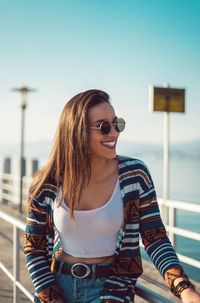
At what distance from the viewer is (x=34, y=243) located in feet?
5.67

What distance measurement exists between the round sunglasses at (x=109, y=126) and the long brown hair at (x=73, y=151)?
48mm

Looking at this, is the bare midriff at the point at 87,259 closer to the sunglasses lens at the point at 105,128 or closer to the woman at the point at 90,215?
the woman at the point at 90,215

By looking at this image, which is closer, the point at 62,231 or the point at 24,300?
the point at 62,231

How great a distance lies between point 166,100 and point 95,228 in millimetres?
5352

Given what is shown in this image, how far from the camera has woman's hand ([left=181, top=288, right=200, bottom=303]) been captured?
1.29 meters

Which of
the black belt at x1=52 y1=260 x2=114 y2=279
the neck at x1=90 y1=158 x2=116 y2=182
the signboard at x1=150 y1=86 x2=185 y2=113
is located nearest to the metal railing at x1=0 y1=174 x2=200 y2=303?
the black belt at x1=52 y1=260 x2=114 y2=279

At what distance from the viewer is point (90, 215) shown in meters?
1.60

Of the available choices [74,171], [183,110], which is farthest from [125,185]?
[183,110]

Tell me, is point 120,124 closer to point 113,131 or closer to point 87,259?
point 113,131

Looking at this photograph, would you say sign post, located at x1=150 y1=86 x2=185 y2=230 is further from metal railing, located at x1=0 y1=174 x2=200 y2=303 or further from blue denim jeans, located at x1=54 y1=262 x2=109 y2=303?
blue denim jeans, located at x1=54 y1=262 x2=109 y2=303

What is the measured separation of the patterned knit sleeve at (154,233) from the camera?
4.81ft

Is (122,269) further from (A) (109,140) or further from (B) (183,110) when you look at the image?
(B) (183,110)

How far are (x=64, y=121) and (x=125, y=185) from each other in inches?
12.6

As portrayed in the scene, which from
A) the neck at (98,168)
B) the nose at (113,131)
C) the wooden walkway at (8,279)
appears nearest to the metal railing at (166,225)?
the wooden walkway at (8,279)
